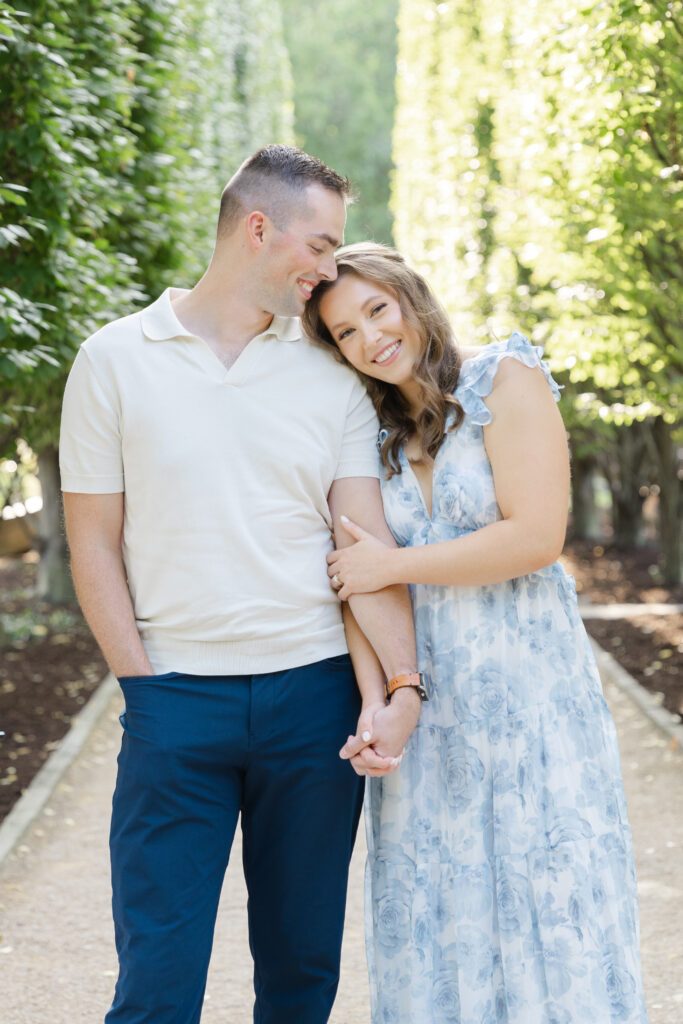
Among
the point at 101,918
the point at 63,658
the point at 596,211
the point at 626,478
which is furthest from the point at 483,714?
the point at 626,478

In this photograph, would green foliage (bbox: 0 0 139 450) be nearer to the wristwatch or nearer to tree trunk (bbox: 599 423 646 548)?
the wristwatch

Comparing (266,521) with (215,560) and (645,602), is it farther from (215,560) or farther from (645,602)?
(645,602)

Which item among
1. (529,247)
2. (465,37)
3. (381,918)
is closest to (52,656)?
(529,247)

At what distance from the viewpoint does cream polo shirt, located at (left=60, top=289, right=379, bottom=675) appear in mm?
2457

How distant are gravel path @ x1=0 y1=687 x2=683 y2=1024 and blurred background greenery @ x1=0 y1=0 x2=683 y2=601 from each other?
2000 millimetres

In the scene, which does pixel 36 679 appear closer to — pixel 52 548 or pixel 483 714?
pixel 52 548

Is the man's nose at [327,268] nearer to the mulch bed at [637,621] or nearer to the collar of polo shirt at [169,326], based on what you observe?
the collar of polo shirt at [169,326]

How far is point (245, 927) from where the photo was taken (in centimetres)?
456

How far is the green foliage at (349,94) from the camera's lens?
28891 millimetres

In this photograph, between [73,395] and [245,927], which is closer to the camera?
[73,395]

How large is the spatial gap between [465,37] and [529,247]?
9865mm

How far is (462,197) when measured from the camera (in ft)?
50.8

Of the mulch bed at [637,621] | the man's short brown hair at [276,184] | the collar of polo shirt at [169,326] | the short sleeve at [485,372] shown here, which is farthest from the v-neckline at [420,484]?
the mulch bed at [637,621]

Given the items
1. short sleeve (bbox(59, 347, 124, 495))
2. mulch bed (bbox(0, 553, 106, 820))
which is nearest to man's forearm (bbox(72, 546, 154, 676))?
short sleeve (bbox(59, 347, 124, 495))
